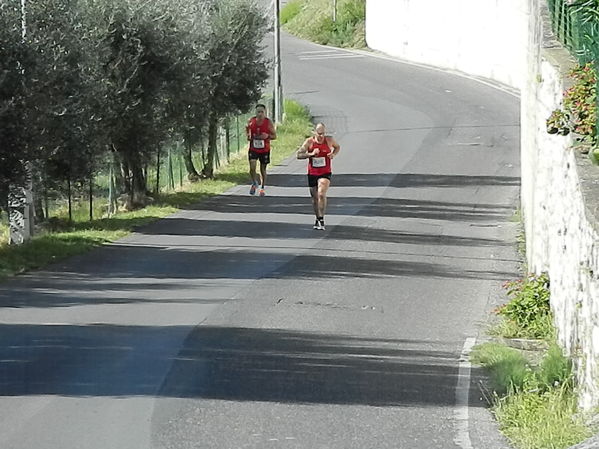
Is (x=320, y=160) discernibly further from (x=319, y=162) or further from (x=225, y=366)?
(x=225, y=366)

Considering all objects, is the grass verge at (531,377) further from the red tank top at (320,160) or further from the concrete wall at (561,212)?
the red tank top at (320,160)

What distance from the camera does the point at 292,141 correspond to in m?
35.8

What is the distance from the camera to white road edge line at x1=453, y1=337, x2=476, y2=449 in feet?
30.0

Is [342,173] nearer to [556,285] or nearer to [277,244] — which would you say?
[277,244]

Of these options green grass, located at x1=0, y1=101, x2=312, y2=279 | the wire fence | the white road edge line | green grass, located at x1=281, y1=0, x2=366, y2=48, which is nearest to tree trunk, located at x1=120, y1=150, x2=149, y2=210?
green grass, located at x1=0, y1=101, x2=312, y2=279

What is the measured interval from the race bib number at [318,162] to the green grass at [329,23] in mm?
37331

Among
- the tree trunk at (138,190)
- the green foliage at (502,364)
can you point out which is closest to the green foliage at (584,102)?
the green foliage at (502,364)

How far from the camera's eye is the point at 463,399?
10336 mm

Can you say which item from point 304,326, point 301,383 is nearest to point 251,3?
point 304,326

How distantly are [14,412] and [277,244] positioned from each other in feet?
33.7

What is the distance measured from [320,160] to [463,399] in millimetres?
11019

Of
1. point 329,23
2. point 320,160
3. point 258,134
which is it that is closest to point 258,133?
point 258,134

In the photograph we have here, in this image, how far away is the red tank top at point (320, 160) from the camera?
68.7 ft

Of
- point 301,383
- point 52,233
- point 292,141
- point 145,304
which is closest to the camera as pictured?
point 301,383
